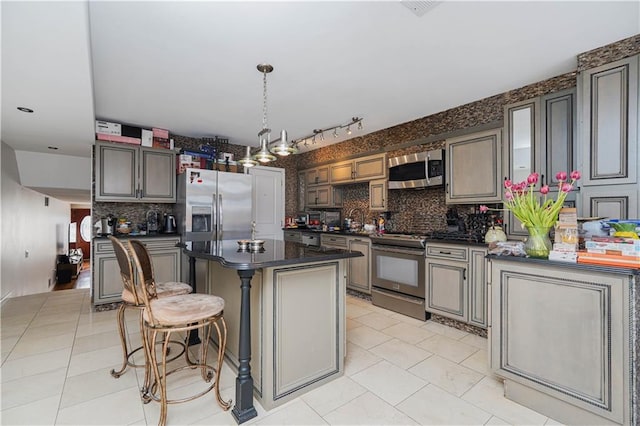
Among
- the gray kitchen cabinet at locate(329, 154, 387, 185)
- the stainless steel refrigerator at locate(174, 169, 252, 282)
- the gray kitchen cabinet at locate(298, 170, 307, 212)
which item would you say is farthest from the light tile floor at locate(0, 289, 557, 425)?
the gray kitchen cabinet at locate(298, 170, 307, 212)

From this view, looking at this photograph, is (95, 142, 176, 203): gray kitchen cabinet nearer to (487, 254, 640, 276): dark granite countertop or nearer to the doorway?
(487, 254, 640, 276): dark granite countertop

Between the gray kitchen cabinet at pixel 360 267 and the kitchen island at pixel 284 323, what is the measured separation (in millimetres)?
1948

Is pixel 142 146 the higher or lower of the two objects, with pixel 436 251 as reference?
higher

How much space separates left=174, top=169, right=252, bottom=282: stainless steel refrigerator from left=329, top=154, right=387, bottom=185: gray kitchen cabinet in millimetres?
1512

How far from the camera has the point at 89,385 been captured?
2078 millimetres

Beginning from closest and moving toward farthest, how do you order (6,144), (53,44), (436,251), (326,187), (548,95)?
(53,44) → (548,95) → (436,251) → (6,144) → (326,187)

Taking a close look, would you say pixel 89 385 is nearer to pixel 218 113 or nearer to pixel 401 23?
pixel 218 113

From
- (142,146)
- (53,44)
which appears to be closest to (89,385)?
(53,44)

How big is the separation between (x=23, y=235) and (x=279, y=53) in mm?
6211

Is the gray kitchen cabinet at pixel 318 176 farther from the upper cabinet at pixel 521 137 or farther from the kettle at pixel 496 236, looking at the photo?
the kettle at pixel 496 236

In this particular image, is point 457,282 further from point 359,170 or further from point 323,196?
point 323,196

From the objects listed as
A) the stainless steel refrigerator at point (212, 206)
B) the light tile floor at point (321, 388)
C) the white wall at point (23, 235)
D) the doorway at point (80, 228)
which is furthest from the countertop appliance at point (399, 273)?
the doorway at point (80, 228)

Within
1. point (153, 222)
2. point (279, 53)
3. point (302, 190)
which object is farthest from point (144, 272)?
point (302, 190)

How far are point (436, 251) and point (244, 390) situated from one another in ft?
8.05
